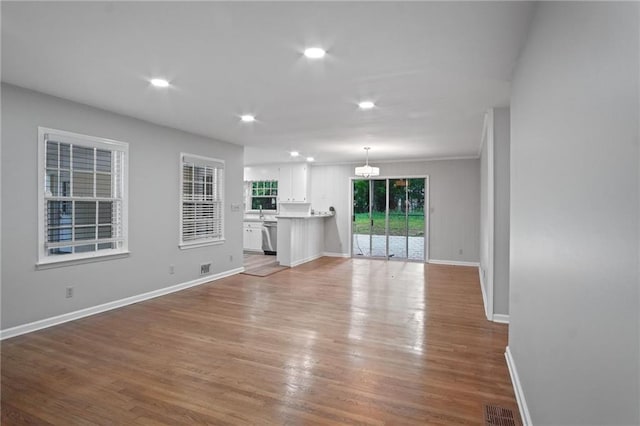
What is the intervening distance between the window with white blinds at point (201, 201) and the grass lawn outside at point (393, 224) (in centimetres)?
394

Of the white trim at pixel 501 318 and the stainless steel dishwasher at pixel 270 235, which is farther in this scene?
the stainless steel dishwasher at pixel 270 235

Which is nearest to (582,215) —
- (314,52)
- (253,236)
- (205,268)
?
(314,52)

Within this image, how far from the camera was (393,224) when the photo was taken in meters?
8.70

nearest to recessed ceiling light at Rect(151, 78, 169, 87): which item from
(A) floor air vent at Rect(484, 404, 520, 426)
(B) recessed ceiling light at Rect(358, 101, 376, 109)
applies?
(B) recessed ceiling light at Rect(358, 101, 376, 109)

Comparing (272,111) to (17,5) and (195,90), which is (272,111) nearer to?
(195,90)

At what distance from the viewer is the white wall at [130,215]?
345 centimetres

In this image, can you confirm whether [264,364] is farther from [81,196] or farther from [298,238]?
[298,238]

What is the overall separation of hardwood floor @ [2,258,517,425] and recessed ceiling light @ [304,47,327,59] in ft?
8.15

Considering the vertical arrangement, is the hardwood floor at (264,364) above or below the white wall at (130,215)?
below

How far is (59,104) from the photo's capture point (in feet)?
12.6

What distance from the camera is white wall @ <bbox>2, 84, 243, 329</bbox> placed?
11.3ft

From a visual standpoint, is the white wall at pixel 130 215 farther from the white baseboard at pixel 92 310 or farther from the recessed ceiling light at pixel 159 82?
the recessed ceiling light at pixel 159 82

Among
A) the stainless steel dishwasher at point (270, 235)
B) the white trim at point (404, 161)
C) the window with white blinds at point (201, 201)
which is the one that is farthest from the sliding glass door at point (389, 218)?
the window with white blinds at point (201, 201)

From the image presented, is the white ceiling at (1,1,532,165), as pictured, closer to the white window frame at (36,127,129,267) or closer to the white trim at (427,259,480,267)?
the white window frame at (36,127,129,267)
